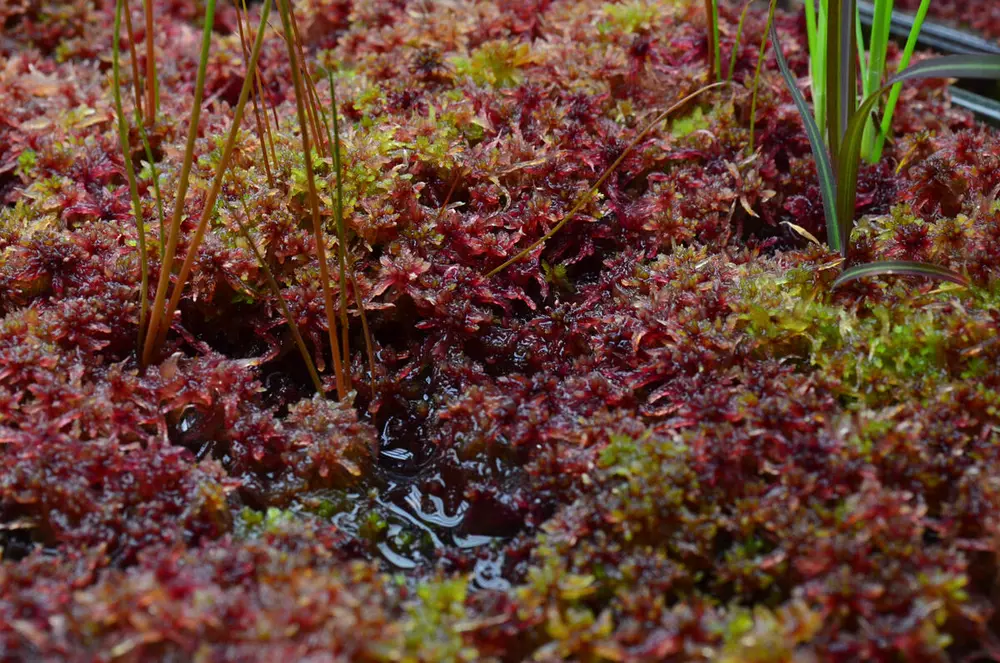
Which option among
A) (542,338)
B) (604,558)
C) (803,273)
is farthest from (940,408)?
(542,338)

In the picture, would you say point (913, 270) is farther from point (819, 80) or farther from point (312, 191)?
point (312, 191)

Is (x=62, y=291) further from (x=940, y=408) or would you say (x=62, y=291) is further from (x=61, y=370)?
(x=940, y=408)

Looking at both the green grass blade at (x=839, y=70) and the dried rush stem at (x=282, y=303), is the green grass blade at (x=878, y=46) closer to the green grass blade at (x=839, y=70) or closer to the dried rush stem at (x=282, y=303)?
the green grass blade at (x=839, y=70)

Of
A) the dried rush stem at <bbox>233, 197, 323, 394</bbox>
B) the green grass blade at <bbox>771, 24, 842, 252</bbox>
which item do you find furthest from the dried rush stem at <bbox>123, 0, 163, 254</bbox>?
the green grass blade at <bbox>771, 24, 842, 252</bbox>

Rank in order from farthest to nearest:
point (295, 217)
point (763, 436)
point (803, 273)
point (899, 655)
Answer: point (295, 217) < point (803, 273) < point (763, 436) < point (899, 655)

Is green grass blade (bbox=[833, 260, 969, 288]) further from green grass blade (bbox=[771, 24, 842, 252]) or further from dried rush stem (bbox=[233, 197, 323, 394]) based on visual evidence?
dried rush stem (bbox=[233, 197, 323, 394])
